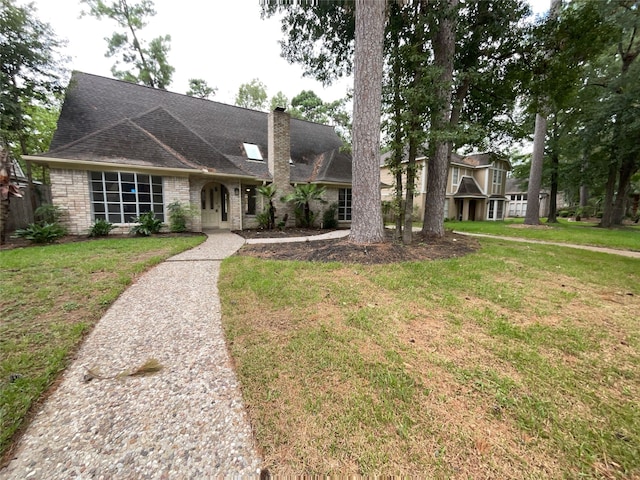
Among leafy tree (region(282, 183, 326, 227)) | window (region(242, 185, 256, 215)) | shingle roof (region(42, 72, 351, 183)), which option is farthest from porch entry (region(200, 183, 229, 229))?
leafy tree (region(282, 183, 326, 227))

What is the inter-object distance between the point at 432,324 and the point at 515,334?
2.75 feet

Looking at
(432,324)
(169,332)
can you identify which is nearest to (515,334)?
(432,324)

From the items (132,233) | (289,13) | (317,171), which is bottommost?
(132,233)

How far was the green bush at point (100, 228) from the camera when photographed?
29.6 feet

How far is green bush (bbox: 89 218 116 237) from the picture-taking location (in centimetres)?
903

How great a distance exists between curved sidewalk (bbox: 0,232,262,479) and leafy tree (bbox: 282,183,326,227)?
9642mm

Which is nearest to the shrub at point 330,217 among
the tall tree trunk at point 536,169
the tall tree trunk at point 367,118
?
the tall tree trunk at point 367,118

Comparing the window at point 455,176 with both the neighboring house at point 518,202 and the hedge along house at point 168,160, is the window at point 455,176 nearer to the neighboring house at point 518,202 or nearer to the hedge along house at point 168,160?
the hedge along house at point 168,160

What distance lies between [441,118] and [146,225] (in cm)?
1063

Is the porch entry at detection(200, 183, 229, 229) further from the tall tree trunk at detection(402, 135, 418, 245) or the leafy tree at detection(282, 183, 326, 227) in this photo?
the tall tree trunk at detection(402, 135, 418, 245)

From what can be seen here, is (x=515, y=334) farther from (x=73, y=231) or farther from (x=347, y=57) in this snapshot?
(x=73, y=231)

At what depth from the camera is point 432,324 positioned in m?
3.08

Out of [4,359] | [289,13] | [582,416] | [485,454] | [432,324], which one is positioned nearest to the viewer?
[485,454]

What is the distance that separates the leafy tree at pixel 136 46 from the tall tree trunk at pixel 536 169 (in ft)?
87.8
